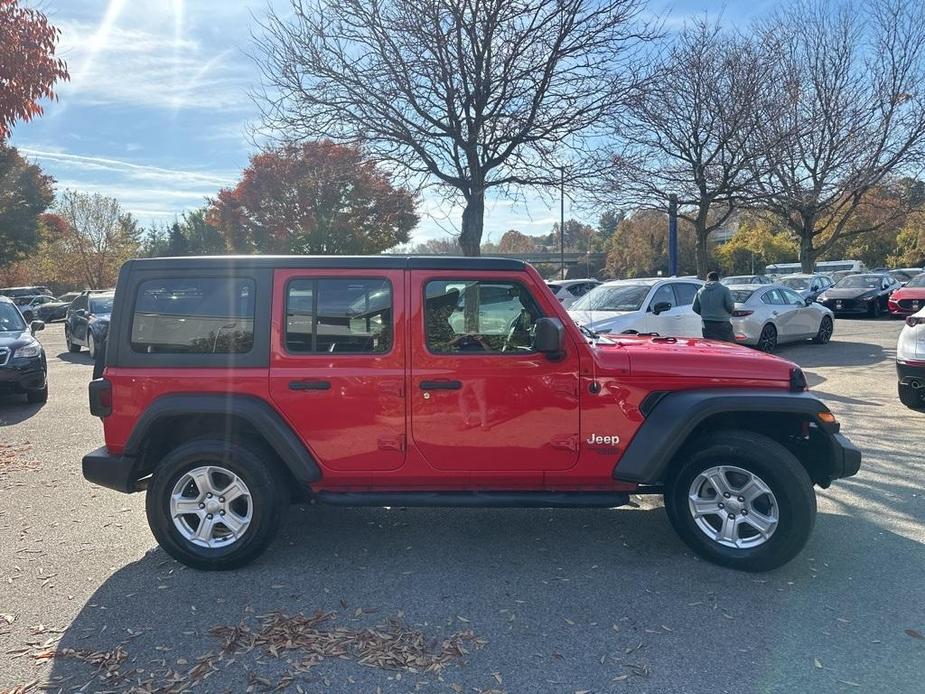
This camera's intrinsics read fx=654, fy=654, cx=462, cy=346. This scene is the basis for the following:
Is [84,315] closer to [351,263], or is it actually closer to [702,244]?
[351,263]

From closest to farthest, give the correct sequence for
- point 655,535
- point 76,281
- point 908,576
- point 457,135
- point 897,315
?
point 908,576
point 655,535
point 457,135
point 897,315
point 76,281

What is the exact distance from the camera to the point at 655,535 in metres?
4.43

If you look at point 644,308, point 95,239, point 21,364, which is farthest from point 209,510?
point 95,239

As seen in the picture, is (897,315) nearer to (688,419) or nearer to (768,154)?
(768,154)

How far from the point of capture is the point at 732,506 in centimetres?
393

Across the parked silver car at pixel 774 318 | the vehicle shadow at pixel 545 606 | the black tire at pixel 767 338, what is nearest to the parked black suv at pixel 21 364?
the vehicle shadow at pixel 545 606

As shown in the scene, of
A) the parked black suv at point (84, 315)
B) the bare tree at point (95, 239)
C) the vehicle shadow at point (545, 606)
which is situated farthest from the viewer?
the bare tree at point (95, 239)

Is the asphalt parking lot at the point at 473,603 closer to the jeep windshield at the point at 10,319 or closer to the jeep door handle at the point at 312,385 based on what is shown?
the jeep door handle at the point at 312,385

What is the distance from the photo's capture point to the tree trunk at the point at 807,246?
1066 inches

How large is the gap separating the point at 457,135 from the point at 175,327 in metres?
6.91

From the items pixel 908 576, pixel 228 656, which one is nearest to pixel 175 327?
Result: pixel 228 656

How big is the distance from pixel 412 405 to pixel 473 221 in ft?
23.8

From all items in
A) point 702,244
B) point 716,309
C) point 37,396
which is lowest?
point 37,396

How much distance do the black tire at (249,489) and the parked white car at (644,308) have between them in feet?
23.3
